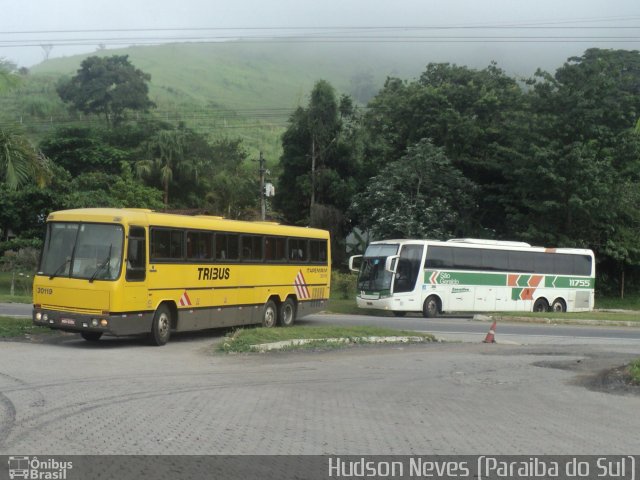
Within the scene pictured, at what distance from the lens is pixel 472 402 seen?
10.6 m

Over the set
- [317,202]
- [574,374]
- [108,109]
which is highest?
[108,109]

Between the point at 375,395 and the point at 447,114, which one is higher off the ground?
the point at 447,114

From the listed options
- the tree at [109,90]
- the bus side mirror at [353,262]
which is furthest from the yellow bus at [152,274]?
the tree at [109,90]

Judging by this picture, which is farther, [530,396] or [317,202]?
[317,202]

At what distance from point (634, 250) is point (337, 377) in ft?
116

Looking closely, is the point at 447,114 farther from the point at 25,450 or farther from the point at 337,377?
the point at 25,450

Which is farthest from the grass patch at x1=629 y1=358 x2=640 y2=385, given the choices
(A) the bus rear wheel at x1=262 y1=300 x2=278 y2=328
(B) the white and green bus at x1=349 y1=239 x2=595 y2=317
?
(B) the white and green bus at x1=349 y1=239 x2=595 y2=317

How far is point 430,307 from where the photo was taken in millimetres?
32312

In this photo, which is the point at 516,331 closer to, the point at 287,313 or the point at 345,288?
the point at 287,313

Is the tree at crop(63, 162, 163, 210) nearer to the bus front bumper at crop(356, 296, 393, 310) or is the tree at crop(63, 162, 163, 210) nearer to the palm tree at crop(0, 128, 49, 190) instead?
the bus front bumper at crop(356, 296, 393, 310)

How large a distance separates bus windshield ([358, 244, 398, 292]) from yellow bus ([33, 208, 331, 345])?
1036 cm

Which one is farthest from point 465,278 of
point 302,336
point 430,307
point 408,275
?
point 302,336

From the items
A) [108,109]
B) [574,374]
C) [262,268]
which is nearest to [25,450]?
[574,374]

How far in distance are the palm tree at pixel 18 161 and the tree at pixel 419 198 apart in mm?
25406
